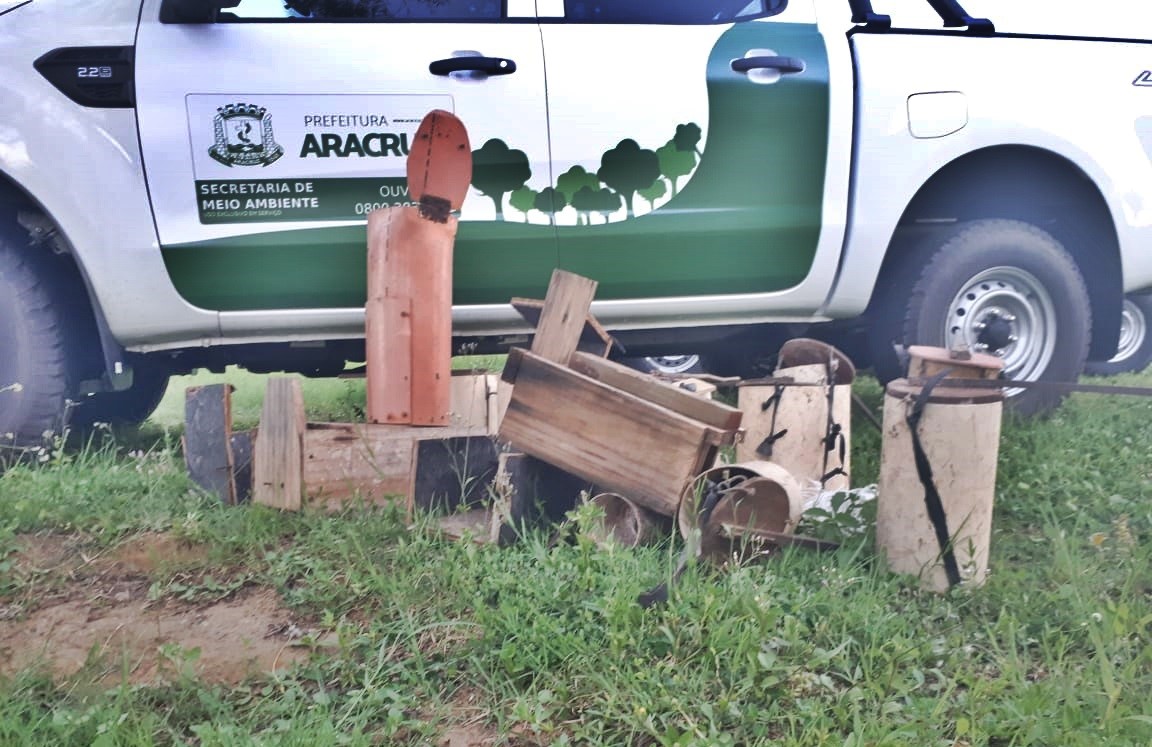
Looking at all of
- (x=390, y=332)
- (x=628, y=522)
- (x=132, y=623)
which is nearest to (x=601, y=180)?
(x=390, y=332)

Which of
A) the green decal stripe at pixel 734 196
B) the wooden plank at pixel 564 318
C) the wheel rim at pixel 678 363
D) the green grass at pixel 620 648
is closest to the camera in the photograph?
the green grass at pixel 620 648

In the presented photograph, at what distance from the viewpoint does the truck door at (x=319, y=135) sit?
2.69 meters

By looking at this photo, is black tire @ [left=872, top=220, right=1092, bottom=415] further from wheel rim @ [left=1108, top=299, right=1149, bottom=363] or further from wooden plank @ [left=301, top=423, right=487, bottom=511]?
wooden plank @ [left=301, top=423, right=487, bottom=511]

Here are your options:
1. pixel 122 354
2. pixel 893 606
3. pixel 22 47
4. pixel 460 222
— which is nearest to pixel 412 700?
pixel 893 606

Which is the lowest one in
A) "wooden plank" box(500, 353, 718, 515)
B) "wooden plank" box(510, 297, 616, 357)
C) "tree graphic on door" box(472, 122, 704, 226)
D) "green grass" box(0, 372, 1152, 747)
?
"green grass" box(0, 372, 1152, 747)

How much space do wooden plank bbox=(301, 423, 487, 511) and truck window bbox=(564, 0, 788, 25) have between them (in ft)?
5.01

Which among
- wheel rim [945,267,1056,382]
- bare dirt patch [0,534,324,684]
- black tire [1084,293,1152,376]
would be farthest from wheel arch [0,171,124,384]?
black tire [1084,293,1152,376]

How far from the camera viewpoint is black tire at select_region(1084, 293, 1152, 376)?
14.7ft

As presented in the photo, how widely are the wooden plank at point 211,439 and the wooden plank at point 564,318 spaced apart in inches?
36.0

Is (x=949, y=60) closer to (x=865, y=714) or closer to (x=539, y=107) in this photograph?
(x=539, y=107)

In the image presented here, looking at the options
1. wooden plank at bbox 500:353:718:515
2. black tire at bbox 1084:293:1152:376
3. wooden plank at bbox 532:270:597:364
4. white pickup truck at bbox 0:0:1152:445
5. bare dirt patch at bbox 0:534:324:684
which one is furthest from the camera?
black tire at bbox 1084:293:1152:376

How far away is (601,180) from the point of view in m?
2.89

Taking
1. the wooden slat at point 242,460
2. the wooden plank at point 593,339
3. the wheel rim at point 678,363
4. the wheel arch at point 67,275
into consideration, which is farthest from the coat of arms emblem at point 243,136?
the wheel rim at point 678,363

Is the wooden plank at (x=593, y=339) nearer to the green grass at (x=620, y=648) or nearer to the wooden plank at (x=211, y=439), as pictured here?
the green grass at (x=620, y=648)
